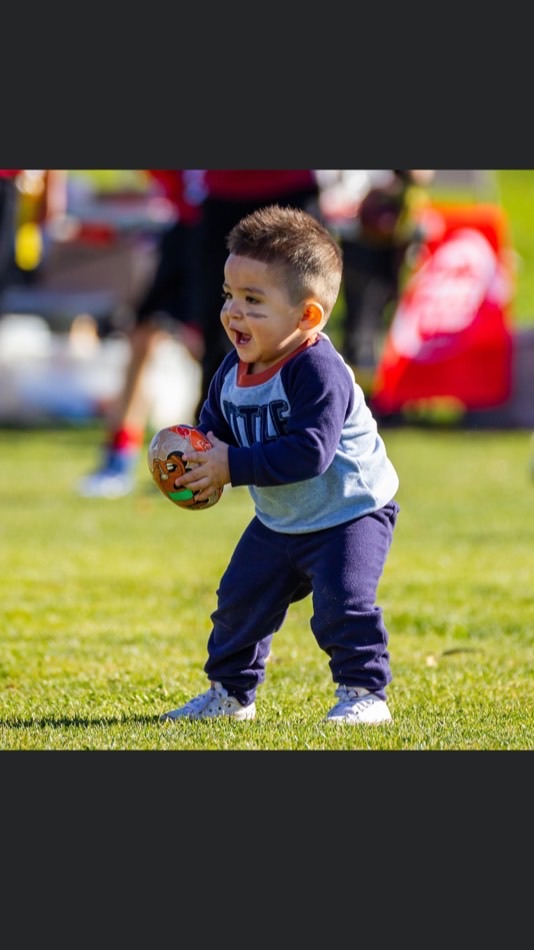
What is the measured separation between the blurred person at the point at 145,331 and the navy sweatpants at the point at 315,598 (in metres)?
4.26

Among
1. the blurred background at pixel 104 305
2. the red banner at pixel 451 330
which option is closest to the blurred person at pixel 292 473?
the blurred background at pixel 104 305

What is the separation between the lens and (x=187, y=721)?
12.2 feet

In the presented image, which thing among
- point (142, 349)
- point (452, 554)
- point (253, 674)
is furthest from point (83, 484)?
point (253, 674)

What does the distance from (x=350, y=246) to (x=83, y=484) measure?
12.4 ft

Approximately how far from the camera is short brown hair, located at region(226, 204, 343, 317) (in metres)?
3.56

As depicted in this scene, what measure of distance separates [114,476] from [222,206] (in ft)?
5.24

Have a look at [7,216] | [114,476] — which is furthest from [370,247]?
[114,476]

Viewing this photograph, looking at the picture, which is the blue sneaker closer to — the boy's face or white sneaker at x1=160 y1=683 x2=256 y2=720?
white sneaker at x1=160 y1=683 x2=256 y2=720

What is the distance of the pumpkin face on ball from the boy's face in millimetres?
244

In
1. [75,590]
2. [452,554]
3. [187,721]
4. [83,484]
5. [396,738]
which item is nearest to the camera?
[396,738]

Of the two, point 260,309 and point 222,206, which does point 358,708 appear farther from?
point 222,206

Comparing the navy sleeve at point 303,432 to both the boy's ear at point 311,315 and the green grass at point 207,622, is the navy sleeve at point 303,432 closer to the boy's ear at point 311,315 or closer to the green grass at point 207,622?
the boy's ear at point 311,315

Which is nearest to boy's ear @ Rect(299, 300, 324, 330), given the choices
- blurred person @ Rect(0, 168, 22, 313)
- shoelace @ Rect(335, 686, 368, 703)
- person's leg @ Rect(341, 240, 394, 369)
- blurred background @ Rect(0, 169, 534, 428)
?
shoelace @ Rect(335, 686, 368, 703)

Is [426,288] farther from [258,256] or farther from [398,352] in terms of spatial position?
[258,256]
